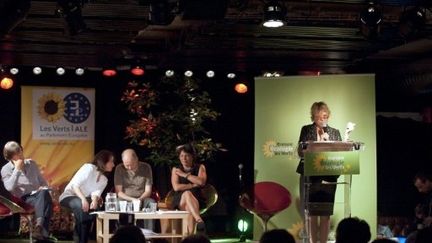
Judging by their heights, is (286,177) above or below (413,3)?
below

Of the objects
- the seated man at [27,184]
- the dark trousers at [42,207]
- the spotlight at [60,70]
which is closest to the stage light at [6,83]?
the spotlight at [60,70]

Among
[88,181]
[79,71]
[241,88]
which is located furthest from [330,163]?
[79,71]

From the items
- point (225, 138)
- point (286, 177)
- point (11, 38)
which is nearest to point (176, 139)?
point (225, 138)

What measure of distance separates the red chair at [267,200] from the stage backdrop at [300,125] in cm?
12

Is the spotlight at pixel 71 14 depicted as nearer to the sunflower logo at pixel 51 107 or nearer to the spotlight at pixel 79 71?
the spotlight at pixel 79 71

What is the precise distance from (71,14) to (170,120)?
4.49 meters

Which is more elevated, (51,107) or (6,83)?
(6,83)

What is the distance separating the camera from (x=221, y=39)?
10227 mm

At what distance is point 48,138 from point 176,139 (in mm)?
2008

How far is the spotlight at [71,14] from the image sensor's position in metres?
7.87

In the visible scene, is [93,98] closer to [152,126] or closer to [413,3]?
[152,126]

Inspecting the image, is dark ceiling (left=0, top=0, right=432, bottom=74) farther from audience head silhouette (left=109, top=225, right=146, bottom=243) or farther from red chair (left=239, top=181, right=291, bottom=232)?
audience head silhouette (left=109, top=225, right=146, bottom=243)

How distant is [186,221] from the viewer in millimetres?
9398

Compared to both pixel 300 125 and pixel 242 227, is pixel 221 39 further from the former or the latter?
pixel 242 227
